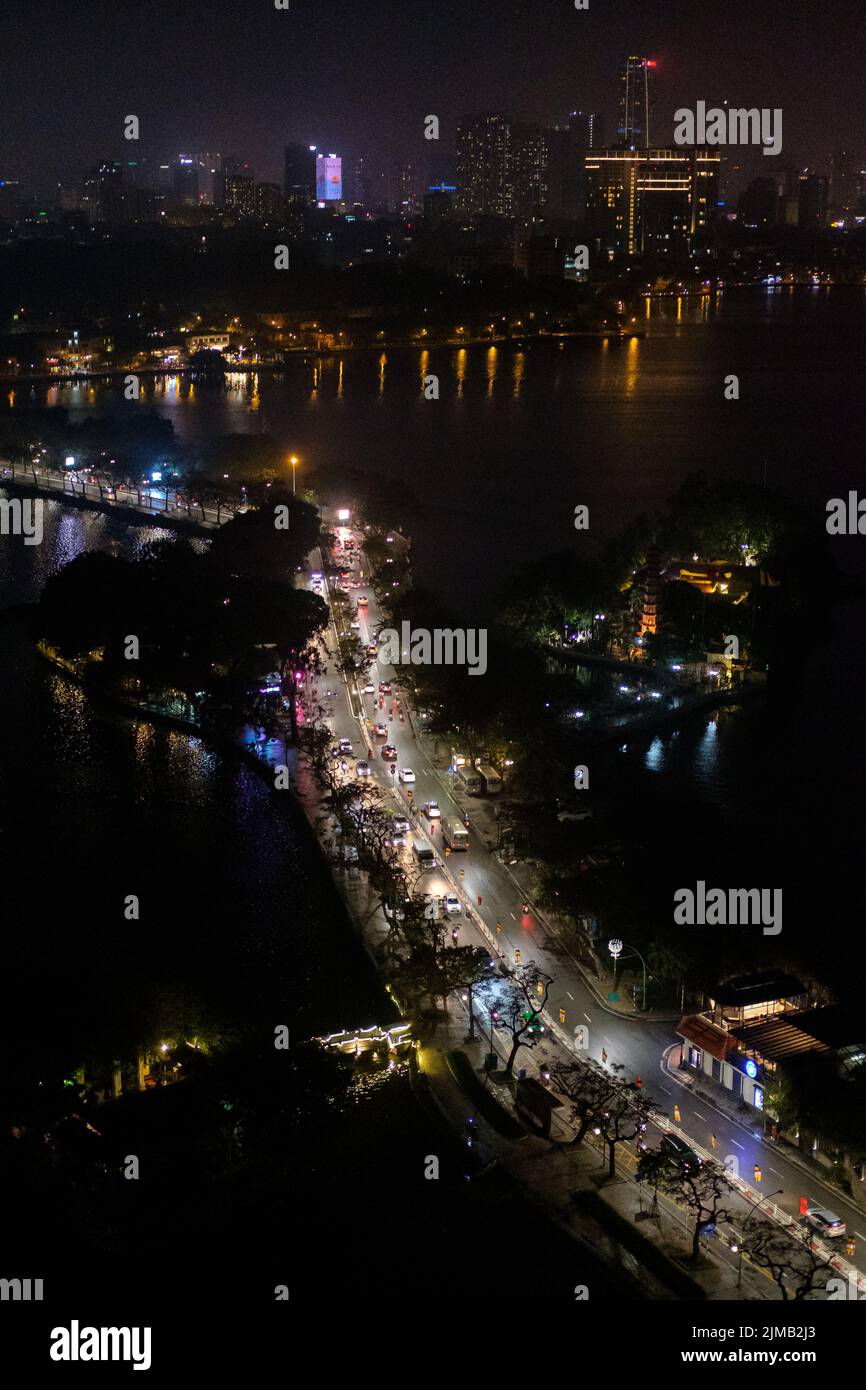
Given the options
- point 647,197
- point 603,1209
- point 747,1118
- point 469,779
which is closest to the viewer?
point 603,1209

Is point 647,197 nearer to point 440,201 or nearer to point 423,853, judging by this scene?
point 440,201

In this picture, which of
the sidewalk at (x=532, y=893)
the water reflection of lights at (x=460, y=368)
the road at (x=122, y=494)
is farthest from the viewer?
the water reflection of lights at (x=460, y=368)

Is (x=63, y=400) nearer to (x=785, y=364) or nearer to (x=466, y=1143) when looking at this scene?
(x=785, y=364)

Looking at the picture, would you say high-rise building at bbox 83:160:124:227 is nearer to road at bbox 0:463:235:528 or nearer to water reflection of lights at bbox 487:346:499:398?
water reflection of lights at bbox 487:346:499:398

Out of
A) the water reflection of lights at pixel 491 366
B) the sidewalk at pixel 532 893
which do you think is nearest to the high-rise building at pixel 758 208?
the water reflection of lights at pixel 491 366

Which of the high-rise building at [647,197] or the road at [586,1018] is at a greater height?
the high-rise building at [647,197]

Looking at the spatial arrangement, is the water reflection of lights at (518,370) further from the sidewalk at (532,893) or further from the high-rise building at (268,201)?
the high-rise building at (268,201)

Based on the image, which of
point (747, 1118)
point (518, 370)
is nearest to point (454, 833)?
point (747, 1118)
